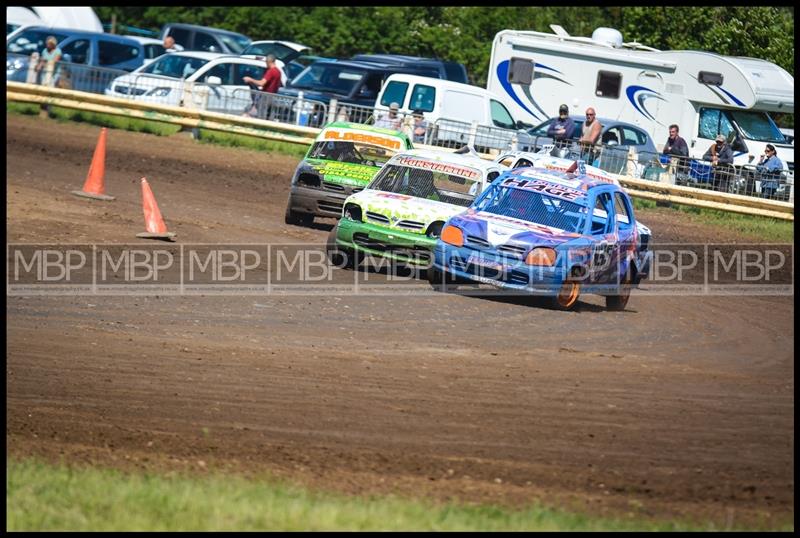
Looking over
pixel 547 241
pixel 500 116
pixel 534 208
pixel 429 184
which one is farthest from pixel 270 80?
pixel 547 241

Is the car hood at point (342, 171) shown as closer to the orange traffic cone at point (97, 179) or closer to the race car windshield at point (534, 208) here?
the race car windshield at point (534, 208)

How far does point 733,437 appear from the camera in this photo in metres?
8.66

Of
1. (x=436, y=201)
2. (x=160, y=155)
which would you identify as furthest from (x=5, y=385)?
(x=160, y=155)

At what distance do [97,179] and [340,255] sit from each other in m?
5.74

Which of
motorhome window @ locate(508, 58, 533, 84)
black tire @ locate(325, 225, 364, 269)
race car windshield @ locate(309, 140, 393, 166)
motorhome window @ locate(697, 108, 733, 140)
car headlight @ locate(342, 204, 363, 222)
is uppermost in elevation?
motorhome window @ locate(508, 58, 533, 84)

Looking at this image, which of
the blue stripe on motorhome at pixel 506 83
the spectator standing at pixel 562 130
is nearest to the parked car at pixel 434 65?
the blue stripe on motorhome at pixel 506 83

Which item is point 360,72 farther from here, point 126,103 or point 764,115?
point 764,115

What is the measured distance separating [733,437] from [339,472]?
295 cm

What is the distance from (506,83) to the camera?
28516 millimetres

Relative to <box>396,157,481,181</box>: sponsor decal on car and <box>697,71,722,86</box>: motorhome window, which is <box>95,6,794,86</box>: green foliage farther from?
<box>396,157,481,181</box>: sponsor decal on car

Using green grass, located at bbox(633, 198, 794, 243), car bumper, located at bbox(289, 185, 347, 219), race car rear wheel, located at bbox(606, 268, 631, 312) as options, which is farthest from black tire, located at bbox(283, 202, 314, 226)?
green grass, located at bbox(633, 198, 794, 243)

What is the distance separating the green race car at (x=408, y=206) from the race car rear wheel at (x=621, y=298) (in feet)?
6.76

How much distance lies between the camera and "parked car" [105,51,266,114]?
26281 millimetres

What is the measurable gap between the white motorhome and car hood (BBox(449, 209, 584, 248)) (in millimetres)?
12747
